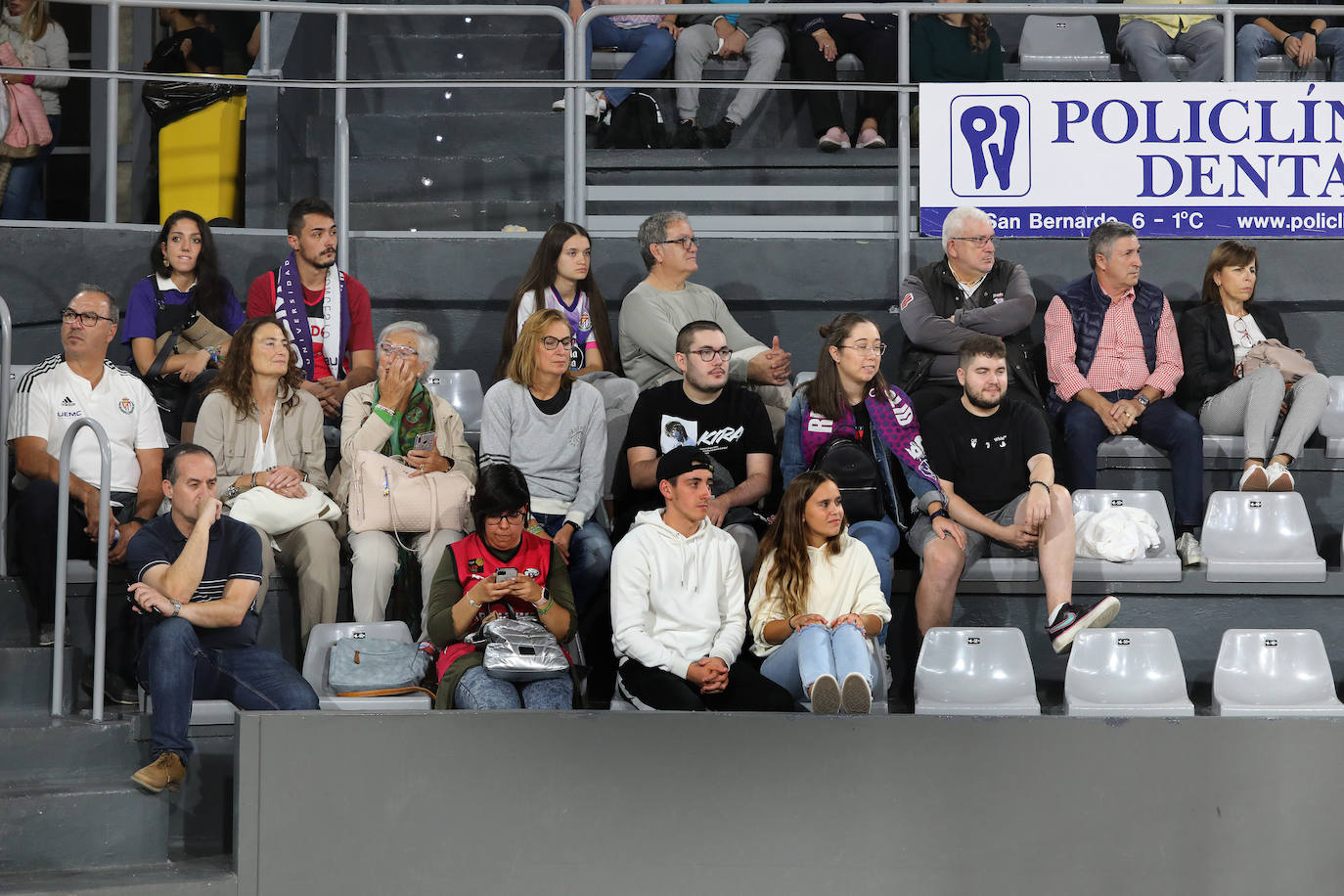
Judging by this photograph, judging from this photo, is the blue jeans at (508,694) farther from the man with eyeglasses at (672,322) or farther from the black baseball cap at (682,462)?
the man with eyeglasses at (672,322)

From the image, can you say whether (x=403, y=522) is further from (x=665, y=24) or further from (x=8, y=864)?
(x=665, y=24)

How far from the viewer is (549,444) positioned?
6.71m

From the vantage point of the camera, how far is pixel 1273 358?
7.31 meters

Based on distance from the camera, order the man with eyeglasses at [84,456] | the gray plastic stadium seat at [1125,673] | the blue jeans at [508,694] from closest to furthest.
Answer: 1. the blue jeans at [508,694]
2. the gray plastic stadium seat at [1125,673]
3. the man with eyeglasses at [84,456]

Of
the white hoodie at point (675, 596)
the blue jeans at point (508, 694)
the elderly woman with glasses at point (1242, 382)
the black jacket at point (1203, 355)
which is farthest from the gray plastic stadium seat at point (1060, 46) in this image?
the blue jeans at point (508, 694)

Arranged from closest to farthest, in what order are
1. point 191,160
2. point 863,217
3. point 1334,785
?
point 1334,785
point 863,217
point 191,160

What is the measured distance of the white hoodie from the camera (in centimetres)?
588

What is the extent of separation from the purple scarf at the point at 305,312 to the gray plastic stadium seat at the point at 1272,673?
3.79m

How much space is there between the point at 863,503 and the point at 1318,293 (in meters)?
3.05

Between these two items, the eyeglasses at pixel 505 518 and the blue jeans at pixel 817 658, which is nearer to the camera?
the blue jeans at pixel 817 658

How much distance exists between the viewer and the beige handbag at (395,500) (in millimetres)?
6402

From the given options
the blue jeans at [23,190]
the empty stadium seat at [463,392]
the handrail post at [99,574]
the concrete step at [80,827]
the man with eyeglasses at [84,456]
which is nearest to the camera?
the concrete step at [80,827]


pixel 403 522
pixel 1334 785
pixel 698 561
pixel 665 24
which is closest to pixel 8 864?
pixel 403 522

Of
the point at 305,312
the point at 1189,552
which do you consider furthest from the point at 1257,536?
the point at 305,312
